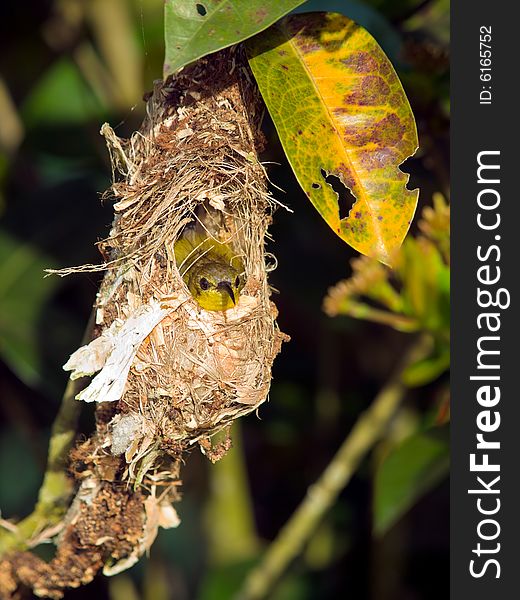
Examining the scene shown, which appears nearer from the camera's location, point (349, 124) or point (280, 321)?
point (349, 124)

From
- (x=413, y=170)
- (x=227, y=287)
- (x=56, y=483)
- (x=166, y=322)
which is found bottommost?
(x=56, y=483)

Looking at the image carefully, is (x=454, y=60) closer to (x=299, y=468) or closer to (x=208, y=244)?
(x=208, y=244)

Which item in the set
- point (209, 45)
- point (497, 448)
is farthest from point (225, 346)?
point (497, 448)

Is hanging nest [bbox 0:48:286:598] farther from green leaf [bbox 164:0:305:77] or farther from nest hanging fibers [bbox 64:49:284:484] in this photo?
green leaf [bbox 164:0:305:77]

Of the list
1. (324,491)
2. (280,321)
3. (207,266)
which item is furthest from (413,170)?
(280,321)

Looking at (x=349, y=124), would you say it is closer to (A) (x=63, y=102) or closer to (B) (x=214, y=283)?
(B) (x=214, y=283)

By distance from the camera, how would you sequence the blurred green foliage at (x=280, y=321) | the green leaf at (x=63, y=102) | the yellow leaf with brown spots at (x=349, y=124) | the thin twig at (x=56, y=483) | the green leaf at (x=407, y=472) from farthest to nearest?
the green leaf at (x=63, y=102) < the blurred green foliage at (x=280, y=321) < the green leaf at (x=407, y=472) < the thin twig at (x=56, y=483) < the yellow leaf with brown spots at (x=349, y=124)

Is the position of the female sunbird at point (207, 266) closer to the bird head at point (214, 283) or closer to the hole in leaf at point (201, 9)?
the bird head at point (214, 283)

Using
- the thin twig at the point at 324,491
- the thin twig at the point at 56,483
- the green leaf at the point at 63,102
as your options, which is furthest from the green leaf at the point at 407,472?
the green leaf at the point at 63,102
